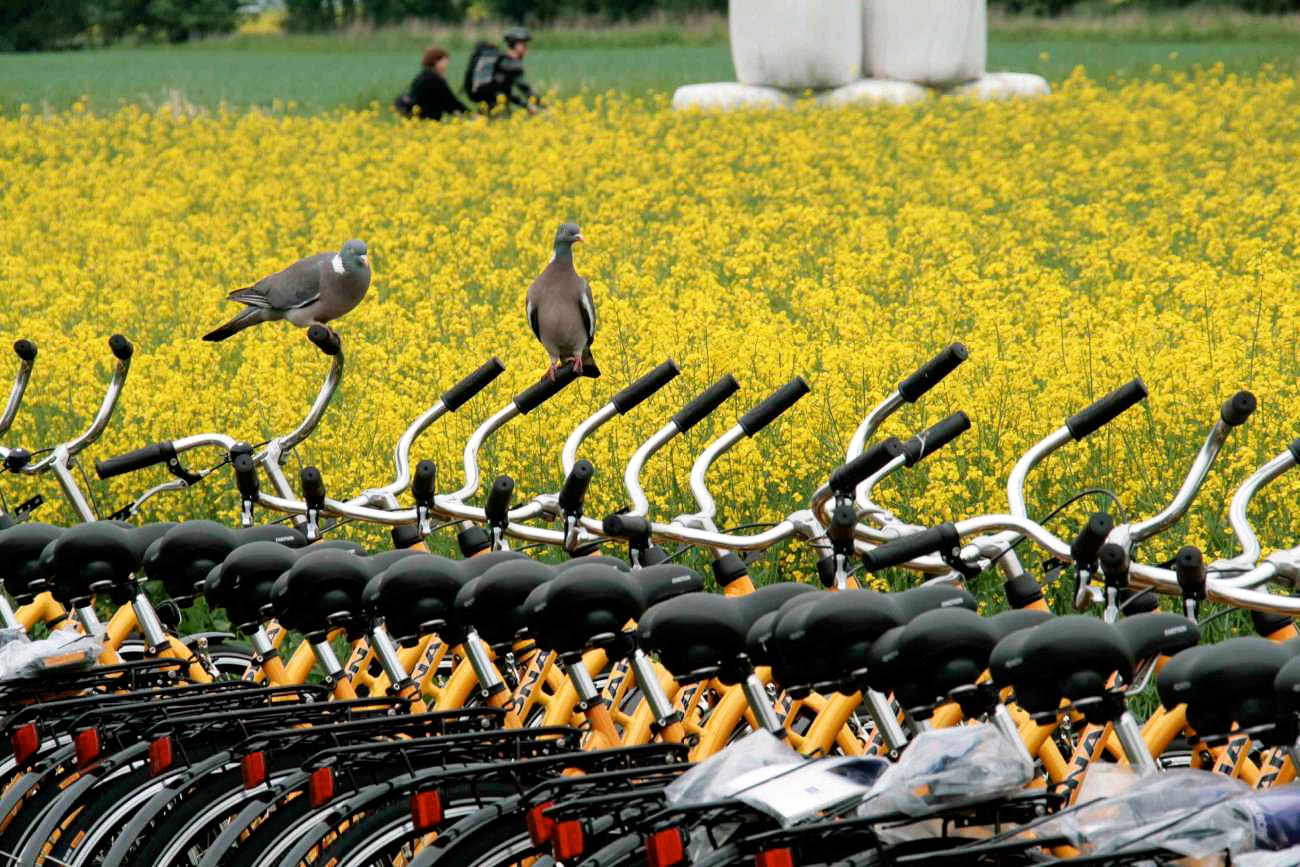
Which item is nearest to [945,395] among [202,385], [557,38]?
[202,385]

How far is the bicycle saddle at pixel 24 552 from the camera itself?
15.6ft

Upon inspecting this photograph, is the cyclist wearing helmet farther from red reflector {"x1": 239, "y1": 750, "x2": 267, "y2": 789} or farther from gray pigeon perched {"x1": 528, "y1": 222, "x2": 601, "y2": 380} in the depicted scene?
red reflector {"x1": 239, "y1": 750, "x2": 267, "y2": 789}

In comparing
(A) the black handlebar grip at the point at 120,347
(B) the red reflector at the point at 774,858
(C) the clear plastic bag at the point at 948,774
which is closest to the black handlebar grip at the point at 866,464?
(C) the clear plastic bag at the point at 948,774

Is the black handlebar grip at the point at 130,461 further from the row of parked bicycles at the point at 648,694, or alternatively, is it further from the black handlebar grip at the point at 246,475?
the black handlebar grip at the point at 246,475

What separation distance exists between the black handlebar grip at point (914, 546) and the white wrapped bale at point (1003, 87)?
1877 cm

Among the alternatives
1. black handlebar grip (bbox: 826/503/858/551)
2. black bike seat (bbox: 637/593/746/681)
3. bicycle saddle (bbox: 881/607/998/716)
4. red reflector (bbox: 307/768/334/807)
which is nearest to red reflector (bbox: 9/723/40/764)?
red reflector (bbox: 307/768/334/807)

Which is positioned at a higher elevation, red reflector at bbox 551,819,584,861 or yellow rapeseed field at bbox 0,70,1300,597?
red reflector at bbox 551,819,584,861

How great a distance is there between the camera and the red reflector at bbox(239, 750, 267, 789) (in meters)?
3.64

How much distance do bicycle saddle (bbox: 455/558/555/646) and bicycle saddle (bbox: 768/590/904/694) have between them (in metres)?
0.61

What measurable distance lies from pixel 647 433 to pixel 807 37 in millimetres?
15103

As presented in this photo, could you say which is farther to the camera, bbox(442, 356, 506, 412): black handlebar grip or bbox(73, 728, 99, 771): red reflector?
bbox(442, 356, 506, 412): black handlebar grip

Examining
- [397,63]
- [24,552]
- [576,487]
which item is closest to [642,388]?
[576,487]

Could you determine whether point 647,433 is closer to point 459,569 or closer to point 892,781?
point 459,569

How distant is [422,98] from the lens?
74.3 ft
